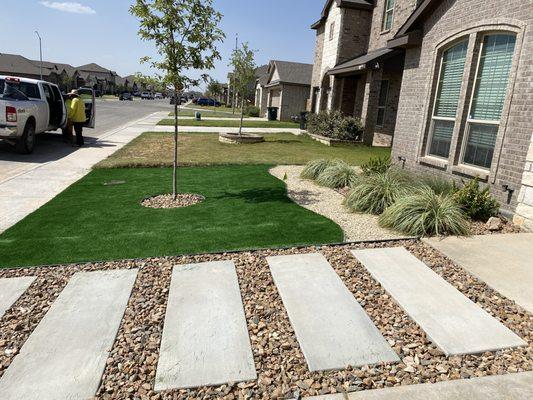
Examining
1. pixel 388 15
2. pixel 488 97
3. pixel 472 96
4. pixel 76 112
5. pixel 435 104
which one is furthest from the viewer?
pixel 388 15

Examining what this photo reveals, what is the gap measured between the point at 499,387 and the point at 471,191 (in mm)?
4326

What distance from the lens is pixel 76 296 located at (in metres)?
4.01

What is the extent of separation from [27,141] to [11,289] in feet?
30.8

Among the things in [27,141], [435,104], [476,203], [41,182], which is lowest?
[41,182]

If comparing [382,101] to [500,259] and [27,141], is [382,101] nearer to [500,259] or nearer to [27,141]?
[27,141]

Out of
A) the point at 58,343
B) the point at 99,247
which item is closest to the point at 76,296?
the point at 58,343

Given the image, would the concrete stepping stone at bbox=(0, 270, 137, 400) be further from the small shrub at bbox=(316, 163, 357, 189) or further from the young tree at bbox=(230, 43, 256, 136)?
the young tree at bbox=(230, 43, 256, 136)

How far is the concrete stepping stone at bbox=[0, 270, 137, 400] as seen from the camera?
276 centimetres

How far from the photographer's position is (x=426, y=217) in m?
5.77

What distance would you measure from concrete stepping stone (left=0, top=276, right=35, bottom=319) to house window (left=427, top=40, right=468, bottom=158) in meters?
7.68

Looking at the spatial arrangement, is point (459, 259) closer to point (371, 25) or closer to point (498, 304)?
point (498, 304)

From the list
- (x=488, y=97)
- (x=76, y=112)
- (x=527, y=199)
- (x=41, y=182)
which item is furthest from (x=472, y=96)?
(x=76, y=112)

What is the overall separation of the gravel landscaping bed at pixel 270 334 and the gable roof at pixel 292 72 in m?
31.8

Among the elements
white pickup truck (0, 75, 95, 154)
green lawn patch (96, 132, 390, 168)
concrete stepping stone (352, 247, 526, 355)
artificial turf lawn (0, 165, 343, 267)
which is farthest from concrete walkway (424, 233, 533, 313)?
white pickup truck (0, 75, 95, 154)
